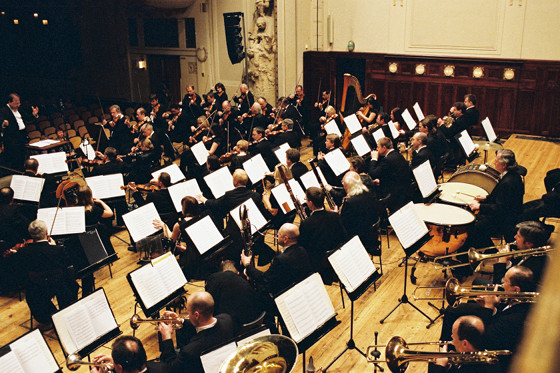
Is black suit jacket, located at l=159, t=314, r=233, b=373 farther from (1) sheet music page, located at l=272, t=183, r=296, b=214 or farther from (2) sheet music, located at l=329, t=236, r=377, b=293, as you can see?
(1) sheet music page, located at l=272, t=183, r=296, b=214

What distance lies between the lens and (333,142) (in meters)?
8.82

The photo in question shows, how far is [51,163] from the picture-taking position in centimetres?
881

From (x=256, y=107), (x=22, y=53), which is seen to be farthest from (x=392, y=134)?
(x=22, y=53)

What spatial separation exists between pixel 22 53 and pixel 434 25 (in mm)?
16915

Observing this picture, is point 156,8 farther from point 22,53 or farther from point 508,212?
point 508,212

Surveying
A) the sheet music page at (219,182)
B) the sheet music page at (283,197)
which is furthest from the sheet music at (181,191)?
the sheet music page at (283,197)

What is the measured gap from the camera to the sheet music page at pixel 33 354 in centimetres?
383

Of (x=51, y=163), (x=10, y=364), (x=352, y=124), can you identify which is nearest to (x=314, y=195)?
(x=10, y=364)

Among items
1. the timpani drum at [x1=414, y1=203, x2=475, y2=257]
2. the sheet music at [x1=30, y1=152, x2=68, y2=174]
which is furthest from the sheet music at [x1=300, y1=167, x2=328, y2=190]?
the sheet music at [x1=30, y1=152, x2=68, y2=174]

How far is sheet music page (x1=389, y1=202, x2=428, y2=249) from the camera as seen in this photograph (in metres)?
5.40

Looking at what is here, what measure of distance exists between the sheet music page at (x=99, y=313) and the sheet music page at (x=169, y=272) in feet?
1.98

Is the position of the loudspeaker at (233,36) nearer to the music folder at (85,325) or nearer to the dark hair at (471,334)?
the music folder at (85,325)

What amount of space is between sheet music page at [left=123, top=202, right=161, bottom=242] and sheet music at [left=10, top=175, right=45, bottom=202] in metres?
2.01

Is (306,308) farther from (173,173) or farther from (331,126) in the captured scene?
(331,126)
